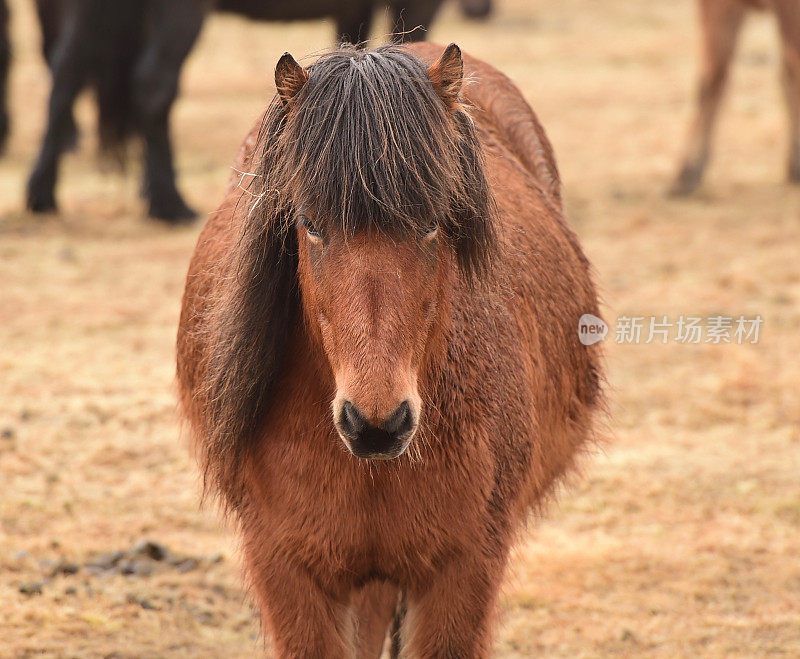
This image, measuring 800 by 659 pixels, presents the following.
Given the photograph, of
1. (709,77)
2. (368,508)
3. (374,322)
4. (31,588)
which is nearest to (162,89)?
(709,77)

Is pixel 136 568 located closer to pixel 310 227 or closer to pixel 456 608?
pixel 456 608

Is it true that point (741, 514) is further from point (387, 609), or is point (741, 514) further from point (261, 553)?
point (261, 553)

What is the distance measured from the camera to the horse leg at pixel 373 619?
2.98m

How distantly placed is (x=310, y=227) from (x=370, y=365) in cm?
34

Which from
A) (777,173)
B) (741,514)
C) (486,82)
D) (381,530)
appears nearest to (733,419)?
(741,514)

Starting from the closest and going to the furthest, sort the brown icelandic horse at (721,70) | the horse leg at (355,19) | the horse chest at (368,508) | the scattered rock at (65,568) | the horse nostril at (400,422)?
1. the horse nostril at (400,422)
2. the horse chest at (368,508)
3. the scattered rock at (65,568)
4. the brown icelandic horse at (721,70)
5. the horse leg at (355,19)

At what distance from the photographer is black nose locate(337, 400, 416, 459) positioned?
7.24 ft

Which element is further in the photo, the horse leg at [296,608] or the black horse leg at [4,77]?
the black horse leg at [4,77]

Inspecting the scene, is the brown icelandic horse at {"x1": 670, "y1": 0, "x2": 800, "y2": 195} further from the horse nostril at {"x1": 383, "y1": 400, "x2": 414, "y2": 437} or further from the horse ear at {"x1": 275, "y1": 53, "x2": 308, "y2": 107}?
the horse nostril at {"x1": 383, "y1": 400, "x2": 414, "y2": 437}

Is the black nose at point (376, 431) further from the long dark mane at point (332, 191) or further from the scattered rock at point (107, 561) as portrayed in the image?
the scattered rock at point (107, 561)

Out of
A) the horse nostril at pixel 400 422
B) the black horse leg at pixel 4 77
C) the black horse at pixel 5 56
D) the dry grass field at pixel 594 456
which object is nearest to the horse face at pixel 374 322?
the horse nostril at pixel 400 422

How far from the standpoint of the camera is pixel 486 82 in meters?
4.00

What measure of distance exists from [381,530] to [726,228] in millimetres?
6103
